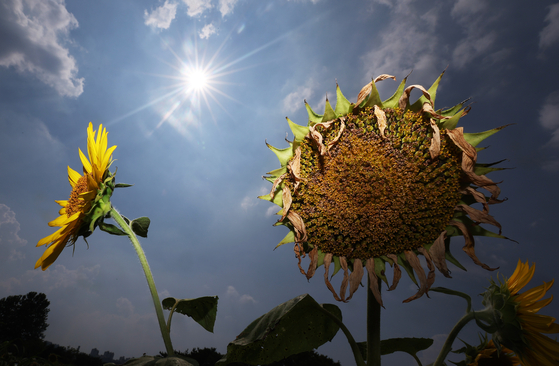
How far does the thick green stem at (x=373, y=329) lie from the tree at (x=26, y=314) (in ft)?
84.5

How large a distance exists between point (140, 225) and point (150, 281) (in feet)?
1.80

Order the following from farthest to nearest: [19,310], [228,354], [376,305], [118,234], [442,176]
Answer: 1. [19,310]
2. [118,234]
3. [376,305]
4. [442,176]
5. [228,354]

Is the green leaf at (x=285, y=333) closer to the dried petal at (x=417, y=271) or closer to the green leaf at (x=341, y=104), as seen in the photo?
the dried petal at (x=417, y=271)

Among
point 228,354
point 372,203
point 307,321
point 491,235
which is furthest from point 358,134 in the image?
point 228,354

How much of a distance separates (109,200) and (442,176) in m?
2.46

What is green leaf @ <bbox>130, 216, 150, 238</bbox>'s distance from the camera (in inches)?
93.8

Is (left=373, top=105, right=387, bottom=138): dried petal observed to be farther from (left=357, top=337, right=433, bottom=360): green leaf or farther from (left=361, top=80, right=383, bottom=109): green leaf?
(left=357, top=337, right=433, bottom=360): green leaf

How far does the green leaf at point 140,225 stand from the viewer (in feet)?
7.82

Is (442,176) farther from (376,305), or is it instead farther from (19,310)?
(19,310)

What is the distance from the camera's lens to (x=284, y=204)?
1742 mm

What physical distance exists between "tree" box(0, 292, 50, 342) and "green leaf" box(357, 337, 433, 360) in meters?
25.6

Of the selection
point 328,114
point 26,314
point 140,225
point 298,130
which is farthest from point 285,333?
point 26,314

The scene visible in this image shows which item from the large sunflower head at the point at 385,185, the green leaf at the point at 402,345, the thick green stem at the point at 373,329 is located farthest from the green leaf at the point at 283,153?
the green leaf at the point at 402,345

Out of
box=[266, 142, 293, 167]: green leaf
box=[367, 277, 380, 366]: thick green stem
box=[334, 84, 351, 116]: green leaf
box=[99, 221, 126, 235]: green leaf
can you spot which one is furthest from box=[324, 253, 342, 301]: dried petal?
box=[99, 221, 126, 235]: green leaf
